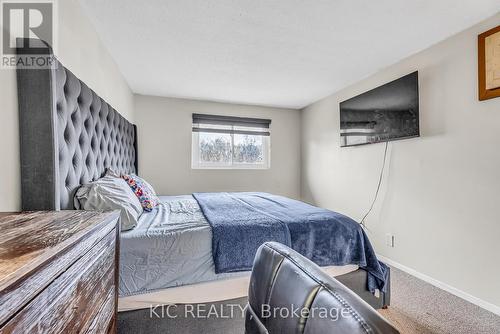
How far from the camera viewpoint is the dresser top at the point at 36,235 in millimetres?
414

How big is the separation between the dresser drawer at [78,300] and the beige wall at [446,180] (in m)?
2.57

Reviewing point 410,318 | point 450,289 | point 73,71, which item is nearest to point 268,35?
point 73,71

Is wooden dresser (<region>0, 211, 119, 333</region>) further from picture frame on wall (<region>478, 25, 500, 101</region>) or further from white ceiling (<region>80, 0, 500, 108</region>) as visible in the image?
picture frame on wall (<region>478, 25, 500, 101</region>)

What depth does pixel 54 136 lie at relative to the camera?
1.11 meters

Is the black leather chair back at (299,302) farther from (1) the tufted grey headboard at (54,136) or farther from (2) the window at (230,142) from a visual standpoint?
(2) the window at (230,142)

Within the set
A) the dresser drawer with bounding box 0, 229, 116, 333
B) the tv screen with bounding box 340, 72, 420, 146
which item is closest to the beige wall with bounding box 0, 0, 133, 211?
the dresser drawer with bounding box 0, 229, 116, 333

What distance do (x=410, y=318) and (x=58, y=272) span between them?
214 centimetres

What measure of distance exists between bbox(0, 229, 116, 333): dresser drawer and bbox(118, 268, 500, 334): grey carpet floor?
57 cm

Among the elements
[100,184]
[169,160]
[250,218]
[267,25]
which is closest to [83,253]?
[100,184]

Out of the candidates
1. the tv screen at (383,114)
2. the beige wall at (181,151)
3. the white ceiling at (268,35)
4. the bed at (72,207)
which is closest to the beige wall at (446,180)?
the tv screen at (383,114)

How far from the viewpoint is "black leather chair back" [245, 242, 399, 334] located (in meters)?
0.39

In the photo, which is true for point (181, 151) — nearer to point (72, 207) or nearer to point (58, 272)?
point (72, 207)

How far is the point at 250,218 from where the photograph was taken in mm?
1671

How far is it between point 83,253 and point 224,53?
215cm
